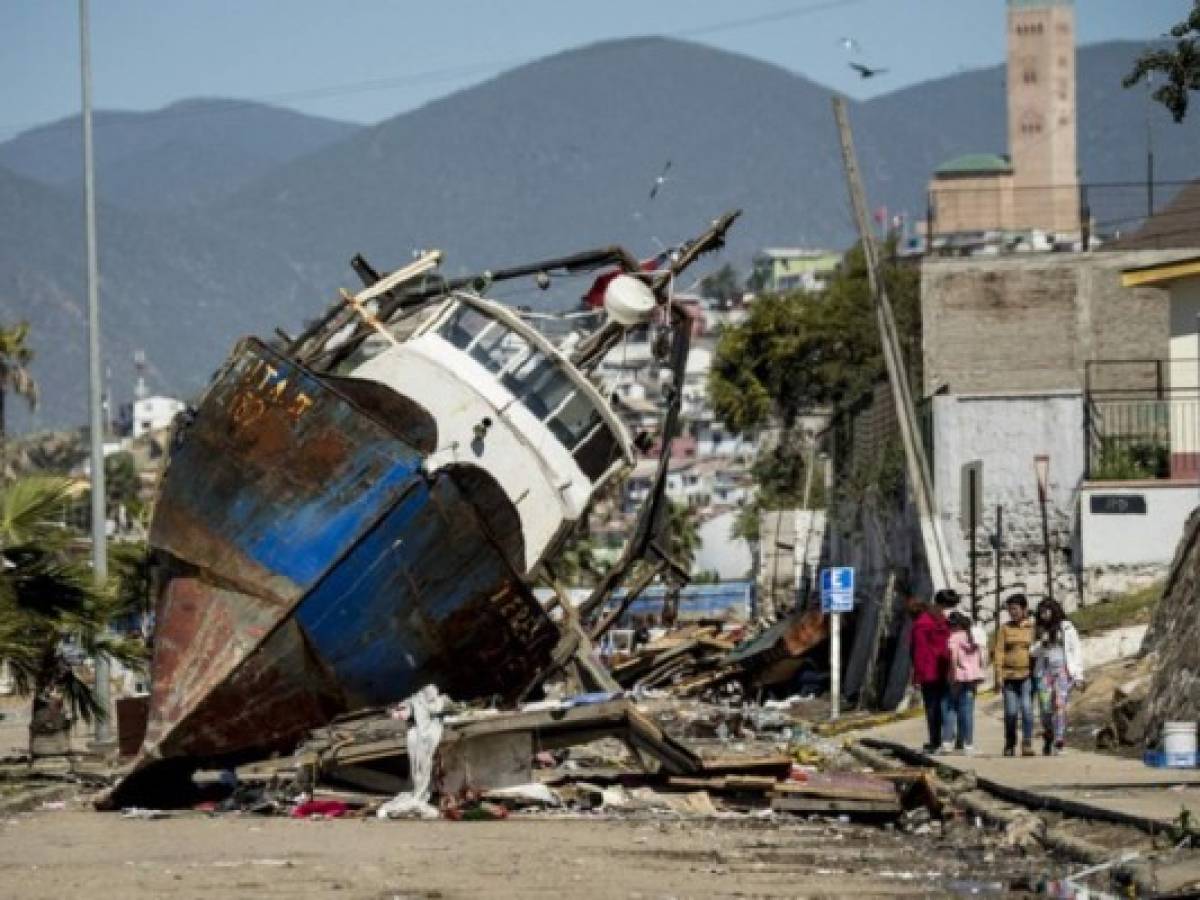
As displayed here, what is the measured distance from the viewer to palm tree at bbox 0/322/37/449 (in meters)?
86.8

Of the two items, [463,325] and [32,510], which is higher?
[463,325]

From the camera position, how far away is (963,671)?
87.9ft

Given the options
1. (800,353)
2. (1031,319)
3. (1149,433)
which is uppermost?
(800,353)

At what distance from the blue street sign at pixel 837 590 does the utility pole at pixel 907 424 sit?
1047 millimetres

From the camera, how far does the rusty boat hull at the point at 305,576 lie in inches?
1019

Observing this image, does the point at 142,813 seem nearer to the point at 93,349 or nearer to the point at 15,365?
the point at 93,349

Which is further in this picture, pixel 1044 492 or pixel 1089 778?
pixel 1044 492

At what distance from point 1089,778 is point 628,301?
11.1 m

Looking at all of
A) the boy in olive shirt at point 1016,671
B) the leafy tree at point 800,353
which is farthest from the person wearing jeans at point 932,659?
the leafy tree at point 800,353

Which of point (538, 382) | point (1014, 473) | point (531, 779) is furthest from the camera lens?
point (1014, 473)

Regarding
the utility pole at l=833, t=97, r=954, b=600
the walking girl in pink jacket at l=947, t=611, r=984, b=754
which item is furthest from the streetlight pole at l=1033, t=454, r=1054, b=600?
the walking girl in pink jacket at l=947, t=611, r=984, b=754

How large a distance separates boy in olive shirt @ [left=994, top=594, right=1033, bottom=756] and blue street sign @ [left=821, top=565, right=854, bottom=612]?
938cm

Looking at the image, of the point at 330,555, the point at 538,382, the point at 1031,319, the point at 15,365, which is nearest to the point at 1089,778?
the point at 330,555

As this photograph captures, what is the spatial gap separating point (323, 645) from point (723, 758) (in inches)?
146
